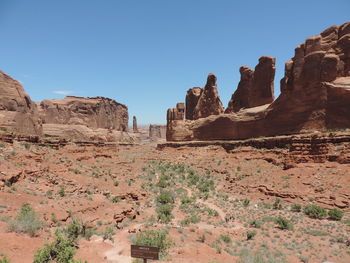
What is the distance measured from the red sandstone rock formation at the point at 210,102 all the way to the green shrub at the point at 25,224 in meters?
37.6

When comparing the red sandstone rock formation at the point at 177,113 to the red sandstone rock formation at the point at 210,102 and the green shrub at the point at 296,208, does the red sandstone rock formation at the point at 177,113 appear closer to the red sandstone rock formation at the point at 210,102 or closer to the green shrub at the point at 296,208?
the red sandstone rock formation at the point at 210,102

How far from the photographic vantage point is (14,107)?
90.6ft

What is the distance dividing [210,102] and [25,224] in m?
39.7

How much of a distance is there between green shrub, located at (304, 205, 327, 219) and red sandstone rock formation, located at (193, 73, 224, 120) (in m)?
30.3

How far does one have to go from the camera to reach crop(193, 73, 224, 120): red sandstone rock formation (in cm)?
4481

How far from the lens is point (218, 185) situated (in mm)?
24547

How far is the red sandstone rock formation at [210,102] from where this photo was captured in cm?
4481

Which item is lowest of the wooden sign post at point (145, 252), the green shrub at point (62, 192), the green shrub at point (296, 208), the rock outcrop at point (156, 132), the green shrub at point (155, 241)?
the green shrub at point (296, 208)

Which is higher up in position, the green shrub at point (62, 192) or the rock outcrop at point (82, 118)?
the rock outcrop at point (82, 118)

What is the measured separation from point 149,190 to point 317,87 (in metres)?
21.7

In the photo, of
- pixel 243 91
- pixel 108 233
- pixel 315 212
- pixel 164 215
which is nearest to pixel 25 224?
pixel 108 233

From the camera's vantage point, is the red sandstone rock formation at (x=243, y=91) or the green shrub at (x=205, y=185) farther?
the red sandstone rock formation at (x=243, y=91)

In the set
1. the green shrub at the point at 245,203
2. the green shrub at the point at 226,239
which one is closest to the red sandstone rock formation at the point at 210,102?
the green shrub at the point at 245,203

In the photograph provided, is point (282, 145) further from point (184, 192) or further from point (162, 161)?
point (162, 161)
